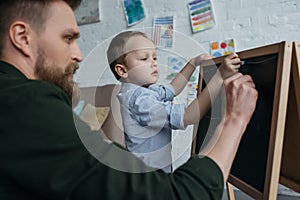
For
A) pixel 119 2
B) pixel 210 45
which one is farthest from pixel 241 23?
pixel 119 2

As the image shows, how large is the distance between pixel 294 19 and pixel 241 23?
0.27 metres

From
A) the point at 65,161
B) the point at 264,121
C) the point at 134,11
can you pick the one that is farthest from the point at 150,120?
the point at 134,11

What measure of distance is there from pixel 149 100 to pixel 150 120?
62 mm

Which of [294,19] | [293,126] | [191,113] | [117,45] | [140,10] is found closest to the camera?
[293,126]

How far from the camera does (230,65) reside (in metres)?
0.95

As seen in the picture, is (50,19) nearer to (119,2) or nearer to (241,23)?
(241,23)

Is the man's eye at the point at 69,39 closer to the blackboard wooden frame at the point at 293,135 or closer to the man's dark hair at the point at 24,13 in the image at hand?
the man's dark hair at the point at 24,13

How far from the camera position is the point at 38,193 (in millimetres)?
503

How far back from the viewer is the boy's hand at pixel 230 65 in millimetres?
941

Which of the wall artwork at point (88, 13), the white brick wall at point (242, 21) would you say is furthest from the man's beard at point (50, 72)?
the wall artwork at point (88, 13)

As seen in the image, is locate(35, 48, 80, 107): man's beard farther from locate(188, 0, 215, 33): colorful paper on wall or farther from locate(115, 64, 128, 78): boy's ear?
locate(188, 0, 215, 33): colorful paper on wall

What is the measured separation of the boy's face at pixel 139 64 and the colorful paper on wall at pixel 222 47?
0.83 metres

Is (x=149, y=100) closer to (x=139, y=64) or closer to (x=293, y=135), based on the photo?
(x=139, y=64)

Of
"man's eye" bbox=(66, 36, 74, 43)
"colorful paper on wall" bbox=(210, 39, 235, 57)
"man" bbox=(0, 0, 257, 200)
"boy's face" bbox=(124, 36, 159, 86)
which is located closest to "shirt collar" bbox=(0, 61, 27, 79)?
"man" bbox=(0, 0, 257, 200)
